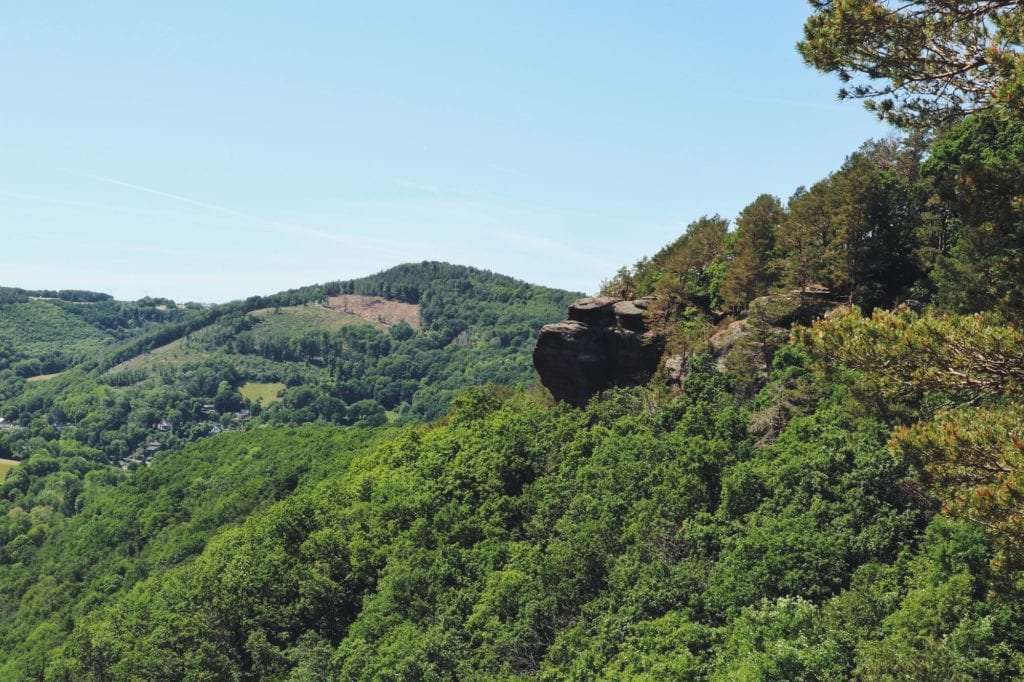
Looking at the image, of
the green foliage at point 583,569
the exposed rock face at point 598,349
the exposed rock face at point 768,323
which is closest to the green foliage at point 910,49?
the green foliage at point 583,569

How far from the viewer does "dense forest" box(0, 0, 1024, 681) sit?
18016 millimetres

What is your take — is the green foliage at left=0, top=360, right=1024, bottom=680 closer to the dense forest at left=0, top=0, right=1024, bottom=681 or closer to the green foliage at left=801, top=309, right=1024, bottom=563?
the dense forest at left=0, top=0, right=1024, bottom=681

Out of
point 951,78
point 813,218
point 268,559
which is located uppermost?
point 813,218

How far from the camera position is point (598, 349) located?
71.4 metres

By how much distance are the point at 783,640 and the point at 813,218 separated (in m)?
39.4

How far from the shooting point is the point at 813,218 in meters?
60.3

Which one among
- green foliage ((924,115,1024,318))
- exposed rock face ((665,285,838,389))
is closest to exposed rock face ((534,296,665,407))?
exposed rock face ((665,285,838,389))

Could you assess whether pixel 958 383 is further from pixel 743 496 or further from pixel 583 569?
pixel 583 569

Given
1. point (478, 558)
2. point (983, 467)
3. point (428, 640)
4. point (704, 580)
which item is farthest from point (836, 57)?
point (478, 558)

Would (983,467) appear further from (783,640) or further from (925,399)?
(925,399)

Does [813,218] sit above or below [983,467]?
above

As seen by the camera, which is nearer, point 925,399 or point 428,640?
point 925,399

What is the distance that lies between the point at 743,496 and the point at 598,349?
96.6ft

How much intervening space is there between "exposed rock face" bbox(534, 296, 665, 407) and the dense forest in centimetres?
268
